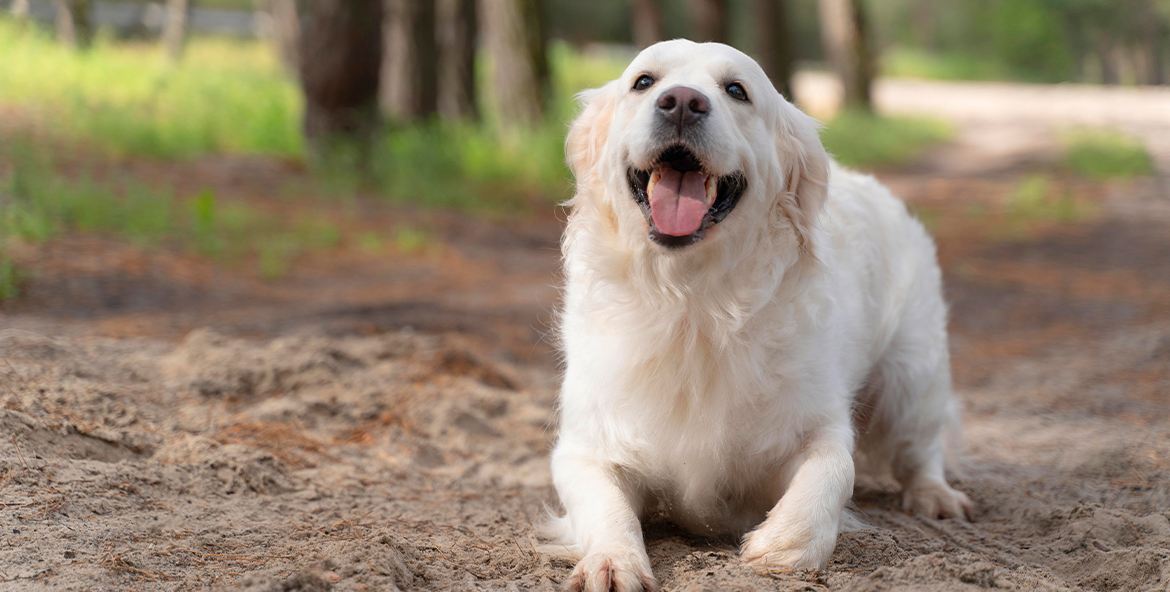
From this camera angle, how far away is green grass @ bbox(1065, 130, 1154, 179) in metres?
11.6

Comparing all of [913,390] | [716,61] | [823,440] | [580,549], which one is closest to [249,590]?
[580,549]

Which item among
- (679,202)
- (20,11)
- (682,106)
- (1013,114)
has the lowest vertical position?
(1013,114)

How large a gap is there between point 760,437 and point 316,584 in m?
1.29

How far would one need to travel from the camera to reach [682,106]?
2531 mm

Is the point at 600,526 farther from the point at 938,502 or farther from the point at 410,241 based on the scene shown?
the point at 410,241

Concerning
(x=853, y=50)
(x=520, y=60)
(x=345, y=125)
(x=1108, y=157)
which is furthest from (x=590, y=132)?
(x=853, y=50)

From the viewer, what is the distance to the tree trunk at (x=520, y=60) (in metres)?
10.9

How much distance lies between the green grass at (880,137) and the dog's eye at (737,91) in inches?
418

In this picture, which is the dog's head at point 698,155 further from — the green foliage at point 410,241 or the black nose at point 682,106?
the green foliage at point 410,241

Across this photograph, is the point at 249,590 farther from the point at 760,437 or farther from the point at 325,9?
the point at 325,9

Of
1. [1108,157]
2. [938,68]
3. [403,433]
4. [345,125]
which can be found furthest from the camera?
[938,68]

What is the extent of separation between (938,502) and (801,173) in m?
1.33

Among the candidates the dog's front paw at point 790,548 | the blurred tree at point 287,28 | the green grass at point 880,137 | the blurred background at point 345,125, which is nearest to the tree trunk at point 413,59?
the blurred background at point 345,125

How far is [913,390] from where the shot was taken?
359 cm
